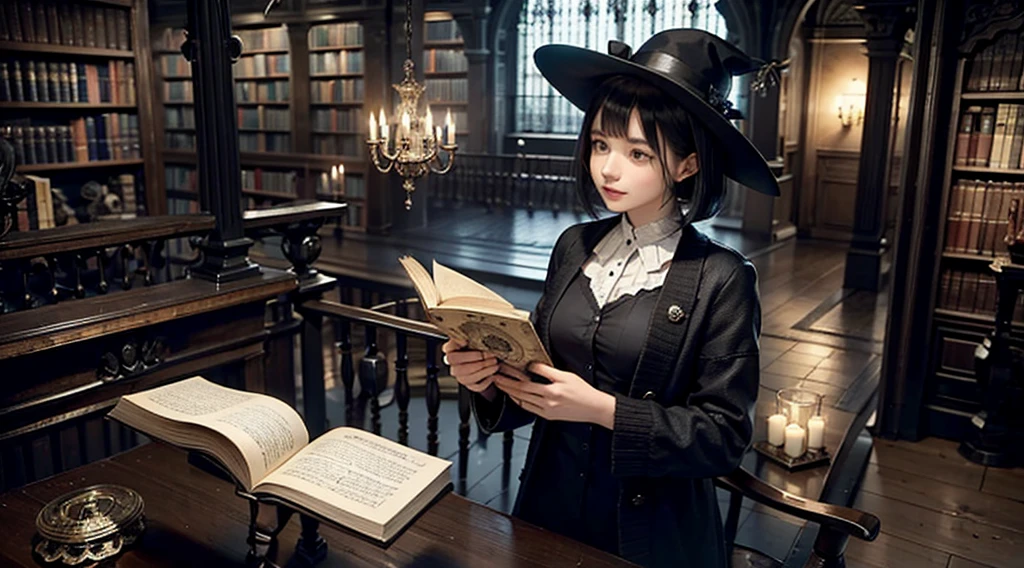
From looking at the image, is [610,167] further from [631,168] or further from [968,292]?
[968,292]

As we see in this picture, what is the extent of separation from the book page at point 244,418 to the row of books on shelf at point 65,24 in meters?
3.49

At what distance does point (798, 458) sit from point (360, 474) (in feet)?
7.89

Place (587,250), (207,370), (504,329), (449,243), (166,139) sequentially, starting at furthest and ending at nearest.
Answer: (166,139), (449,243), (207,370), (587,250), (504,329)

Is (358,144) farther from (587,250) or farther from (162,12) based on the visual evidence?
(587,250)

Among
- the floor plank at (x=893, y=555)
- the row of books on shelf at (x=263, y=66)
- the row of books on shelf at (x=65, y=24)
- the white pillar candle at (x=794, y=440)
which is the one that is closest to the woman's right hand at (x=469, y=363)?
the floor plank at (x=893, y=555)

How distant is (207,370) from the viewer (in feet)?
7.72

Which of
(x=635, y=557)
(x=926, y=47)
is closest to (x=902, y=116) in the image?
(x=926, y=47)

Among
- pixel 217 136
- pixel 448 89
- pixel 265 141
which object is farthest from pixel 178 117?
pixel 217 136

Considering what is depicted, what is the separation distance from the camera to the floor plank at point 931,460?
321 cm

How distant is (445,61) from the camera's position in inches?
407

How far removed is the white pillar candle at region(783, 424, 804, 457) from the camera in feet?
9.94

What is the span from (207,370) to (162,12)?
7291mm

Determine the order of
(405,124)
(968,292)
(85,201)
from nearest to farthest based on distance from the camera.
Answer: (968,292) < (405,124) < (85,201)

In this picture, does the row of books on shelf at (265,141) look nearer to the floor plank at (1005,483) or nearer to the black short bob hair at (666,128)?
the floor plank at (1005,483)
